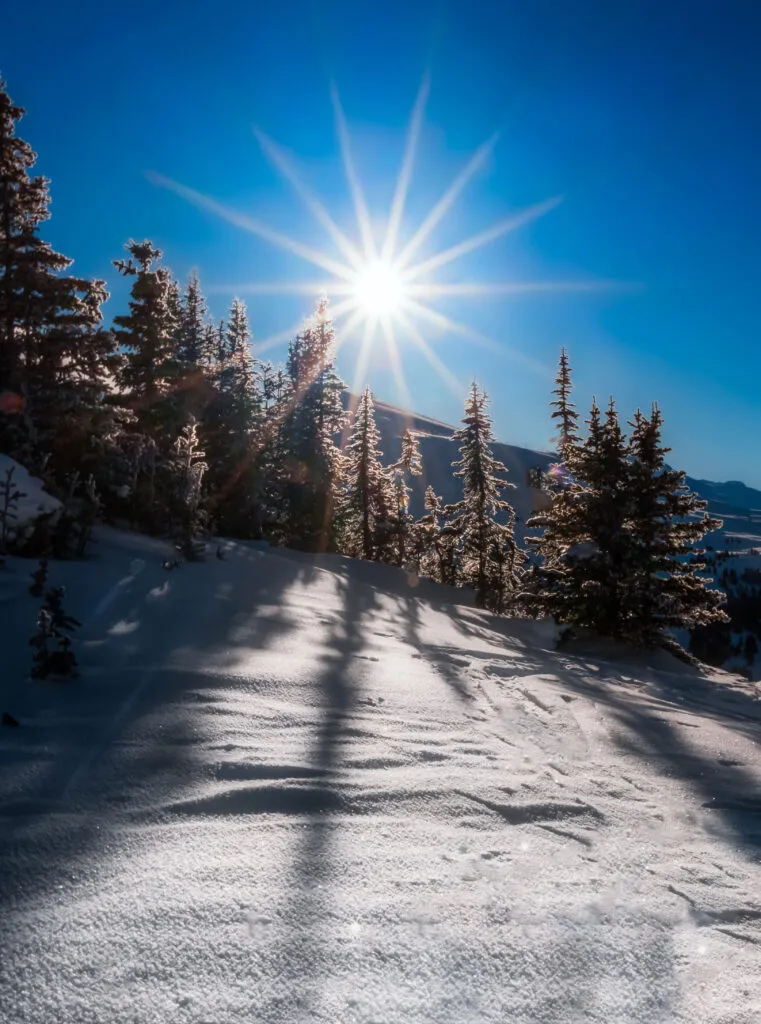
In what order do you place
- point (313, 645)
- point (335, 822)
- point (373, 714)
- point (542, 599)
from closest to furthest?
1. point (335, 822)
2. point (373, 714)
3. point (313, 645)
4. point (542, 599)

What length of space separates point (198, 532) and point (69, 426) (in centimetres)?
347

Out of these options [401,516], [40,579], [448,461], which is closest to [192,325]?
[401,516]

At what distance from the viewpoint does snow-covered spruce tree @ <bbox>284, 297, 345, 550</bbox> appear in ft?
85.6

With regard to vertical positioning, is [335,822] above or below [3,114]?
below

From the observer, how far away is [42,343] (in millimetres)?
13531

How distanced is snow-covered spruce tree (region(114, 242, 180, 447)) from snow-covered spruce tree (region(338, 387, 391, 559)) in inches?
Answer: 421

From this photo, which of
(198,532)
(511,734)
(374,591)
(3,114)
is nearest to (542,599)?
(374,591)

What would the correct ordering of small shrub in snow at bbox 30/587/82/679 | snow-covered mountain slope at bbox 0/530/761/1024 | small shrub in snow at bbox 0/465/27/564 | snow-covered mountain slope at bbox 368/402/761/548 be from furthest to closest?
1. snow-covered mountain slope at bbox 368/402/761/548
2. small shrub in snow at bbox 0/465/27/564
3. small shrub in snow at bbox 30/587/82/679
4. snow-covered mountain slope at bbox 0/530/761/1024

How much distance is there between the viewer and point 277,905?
199 centimetres

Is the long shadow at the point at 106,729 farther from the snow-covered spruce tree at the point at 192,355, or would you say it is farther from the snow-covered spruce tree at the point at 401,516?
the snow-covered spruce tree at the point at 401,516

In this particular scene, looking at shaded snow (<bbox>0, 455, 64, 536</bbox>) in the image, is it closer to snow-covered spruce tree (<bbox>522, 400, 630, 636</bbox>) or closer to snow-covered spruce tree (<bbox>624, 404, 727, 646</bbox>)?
snow-covered spruce tree (<bbox>522, 400, 630, 636</bbox>)

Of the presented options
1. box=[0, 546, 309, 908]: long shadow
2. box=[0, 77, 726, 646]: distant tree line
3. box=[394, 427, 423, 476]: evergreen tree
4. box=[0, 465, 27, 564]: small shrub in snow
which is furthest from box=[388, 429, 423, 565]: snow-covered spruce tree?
box=[0, 546, 309, 908]: long shadow

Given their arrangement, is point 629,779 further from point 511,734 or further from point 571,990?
point 571,990

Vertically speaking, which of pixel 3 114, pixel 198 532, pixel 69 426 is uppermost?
pixel 3 114
